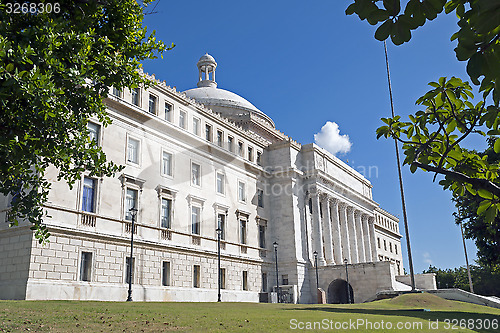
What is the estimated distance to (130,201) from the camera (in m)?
33.8

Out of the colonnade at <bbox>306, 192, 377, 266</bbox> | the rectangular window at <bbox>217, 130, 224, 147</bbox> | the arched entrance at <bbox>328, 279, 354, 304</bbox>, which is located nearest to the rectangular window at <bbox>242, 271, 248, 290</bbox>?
the colonnade at <bbox>306, 192, 377, 266</bbox>

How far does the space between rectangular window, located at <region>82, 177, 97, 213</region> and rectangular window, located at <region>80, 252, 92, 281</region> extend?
3.10 metres

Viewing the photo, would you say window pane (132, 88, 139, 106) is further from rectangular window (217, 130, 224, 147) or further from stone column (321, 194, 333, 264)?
stone column (321, 194, 333, 264)

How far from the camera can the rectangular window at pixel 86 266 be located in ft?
94.4

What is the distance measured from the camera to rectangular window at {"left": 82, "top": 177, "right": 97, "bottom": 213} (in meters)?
30.0

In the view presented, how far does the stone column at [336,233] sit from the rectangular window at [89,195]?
3351cm

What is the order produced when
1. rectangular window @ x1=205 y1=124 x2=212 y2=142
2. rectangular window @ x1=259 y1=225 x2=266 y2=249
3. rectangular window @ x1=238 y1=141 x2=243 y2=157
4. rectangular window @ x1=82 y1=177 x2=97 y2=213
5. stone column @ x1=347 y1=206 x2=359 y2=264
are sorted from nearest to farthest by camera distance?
rectangular window @ x1=82 y1=177 x2=97 y2=213 < rectangular window @ x1=205 y1=124 x2=212 y2=142 < rectangular window @ x1=238 y1=141 x2=243 y2=157 < rectangular window @ x1=259 y1=225 x2=266 y2=249 < stone column @ x1=347 y1=206 x2=359 y2=264

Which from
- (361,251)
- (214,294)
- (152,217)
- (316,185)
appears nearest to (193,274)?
(214,294)

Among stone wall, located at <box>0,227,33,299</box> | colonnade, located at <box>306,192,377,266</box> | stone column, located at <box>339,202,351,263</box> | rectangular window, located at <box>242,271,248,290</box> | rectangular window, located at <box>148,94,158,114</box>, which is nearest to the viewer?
stone wall, located at <box>0,227,33,299</box>

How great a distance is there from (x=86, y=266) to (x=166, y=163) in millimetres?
12241

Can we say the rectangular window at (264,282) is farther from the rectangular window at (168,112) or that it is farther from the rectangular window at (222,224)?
the rectangular window at (168,112)

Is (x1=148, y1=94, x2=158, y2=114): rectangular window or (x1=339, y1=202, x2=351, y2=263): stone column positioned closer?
(x1=148, y1=94, x2=158, y2=114): rectangular window

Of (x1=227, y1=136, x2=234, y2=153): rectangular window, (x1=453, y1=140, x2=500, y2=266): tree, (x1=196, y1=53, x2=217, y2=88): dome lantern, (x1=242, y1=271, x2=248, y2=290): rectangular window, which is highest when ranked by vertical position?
(x1=196, y1=53, x2=217, y2=88): dome lantern

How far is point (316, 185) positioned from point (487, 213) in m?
47.9
